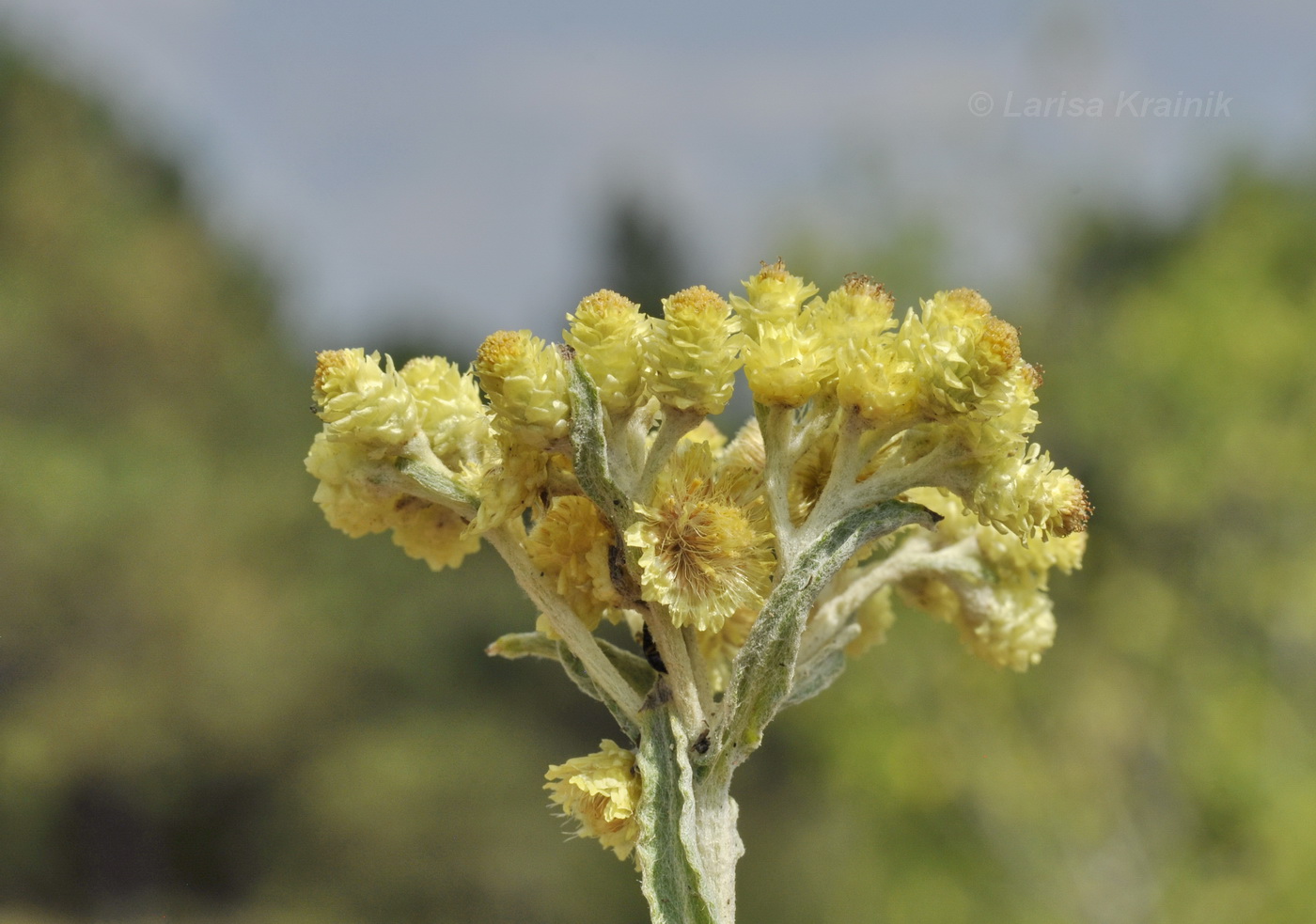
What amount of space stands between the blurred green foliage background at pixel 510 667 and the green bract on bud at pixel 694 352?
17.5 m

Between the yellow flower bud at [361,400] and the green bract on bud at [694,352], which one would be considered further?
the yellow flower bud at [361,400]

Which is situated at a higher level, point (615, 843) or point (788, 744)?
point (788, 744)

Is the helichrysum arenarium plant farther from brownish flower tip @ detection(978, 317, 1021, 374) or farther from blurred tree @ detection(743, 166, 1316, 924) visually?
blurred tree @ detection(743, 166, 1316, 924)

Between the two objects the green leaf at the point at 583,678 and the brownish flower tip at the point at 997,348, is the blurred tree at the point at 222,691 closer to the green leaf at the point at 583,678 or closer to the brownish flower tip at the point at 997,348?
the green leaf at the point at 583,678

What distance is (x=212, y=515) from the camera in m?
26.0

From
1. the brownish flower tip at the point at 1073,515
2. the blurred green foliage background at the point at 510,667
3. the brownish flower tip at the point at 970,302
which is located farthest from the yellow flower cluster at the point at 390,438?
the blurred green foliage background at the point at 510,667

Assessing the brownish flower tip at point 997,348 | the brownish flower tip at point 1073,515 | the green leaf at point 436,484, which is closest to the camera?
the brownish flower tip at point 997,348

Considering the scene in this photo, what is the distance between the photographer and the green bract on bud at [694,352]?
163cm

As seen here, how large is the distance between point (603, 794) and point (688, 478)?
0.50m

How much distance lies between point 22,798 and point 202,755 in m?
3.39

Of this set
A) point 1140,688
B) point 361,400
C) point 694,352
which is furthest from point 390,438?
point 1140,688

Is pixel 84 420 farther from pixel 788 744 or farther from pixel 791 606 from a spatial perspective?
pixel 791 606

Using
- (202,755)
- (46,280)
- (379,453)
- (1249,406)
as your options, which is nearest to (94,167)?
(46,280)

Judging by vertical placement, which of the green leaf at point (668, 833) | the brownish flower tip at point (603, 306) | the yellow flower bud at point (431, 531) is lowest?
the green leaf at point (668, 833)
